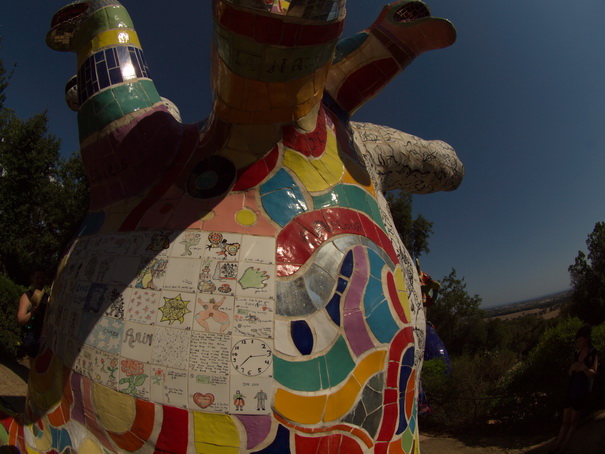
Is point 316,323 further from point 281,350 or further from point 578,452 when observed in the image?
point 578,452

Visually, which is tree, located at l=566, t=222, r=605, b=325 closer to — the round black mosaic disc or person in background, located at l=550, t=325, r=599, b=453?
person in background, located at l=550, t=325, r=599, b=453

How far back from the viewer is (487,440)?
20.2 feet

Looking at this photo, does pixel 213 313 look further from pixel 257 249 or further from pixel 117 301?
pixel 117 301

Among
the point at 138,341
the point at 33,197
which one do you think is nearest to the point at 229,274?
the point at 138,341

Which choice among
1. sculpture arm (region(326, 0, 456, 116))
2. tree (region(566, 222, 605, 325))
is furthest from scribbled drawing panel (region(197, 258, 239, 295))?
tree (region(566, 222, 605, 325))

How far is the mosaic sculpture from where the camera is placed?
1.51 m

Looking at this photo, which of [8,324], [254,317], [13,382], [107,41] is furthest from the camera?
[8,324]

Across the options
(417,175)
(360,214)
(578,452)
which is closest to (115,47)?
(360,214)

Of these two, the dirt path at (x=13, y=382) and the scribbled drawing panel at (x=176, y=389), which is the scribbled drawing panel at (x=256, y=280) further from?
the dirt path at (x=13, y=382)

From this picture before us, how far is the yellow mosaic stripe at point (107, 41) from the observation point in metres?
2.31

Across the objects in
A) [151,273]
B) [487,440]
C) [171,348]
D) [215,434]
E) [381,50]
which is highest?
[381,50]

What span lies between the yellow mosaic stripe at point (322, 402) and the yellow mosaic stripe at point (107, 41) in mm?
2307

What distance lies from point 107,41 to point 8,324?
26.7 ft

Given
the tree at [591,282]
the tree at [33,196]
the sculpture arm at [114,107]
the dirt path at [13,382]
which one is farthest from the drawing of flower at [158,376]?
the tree at [591,282]
